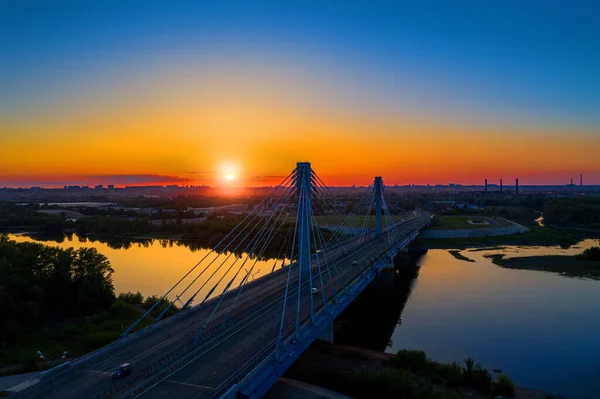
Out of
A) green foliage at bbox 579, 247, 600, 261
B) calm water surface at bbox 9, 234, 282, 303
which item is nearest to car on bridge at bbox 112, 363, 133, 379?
calm water surface at bbox 9, 234, 282, 303

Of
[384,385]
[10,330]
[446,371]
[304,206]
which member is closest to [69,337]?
[10,330]

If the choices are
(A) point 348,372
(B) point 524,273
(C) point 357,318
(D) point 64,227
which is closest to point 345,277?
(C) point 357,318

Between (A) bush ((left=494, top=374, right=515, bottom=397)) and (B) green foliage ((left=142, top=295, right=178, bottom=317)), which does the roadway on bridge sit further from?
(A) bush ((left=494, top=374, right=515, bottom=397))

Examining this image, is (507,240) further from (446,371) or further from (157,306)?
(157,306)

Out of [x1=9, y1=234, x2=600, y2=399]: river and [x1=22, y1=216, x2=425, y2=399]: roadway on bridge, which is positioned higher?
[x1=22, y1=216, x2=425, y2=399]: roadway on bridge

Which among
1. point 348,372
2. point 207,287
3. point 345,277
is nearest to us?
point 348,372

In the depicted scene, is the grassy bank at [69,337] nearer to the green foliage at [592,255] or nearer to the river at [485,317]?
the river at [485,317]

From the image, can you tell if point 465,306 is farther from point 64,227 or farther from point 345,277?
point 64,227
